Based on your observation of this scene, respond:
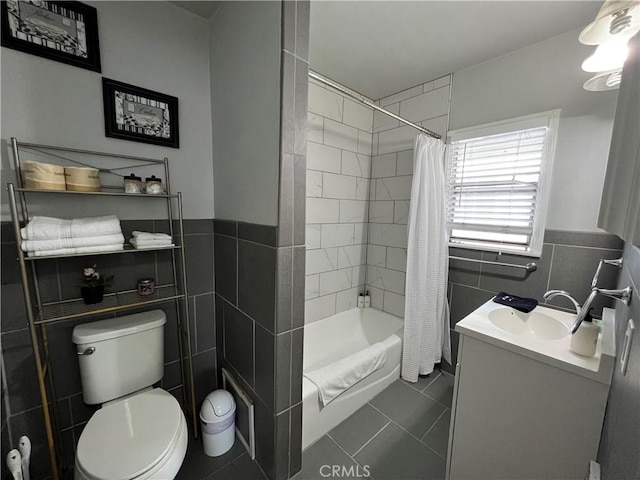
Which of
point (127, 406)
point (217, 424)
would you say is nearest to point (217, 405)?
point (217, 424)

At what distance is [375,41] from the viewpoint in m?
1.72

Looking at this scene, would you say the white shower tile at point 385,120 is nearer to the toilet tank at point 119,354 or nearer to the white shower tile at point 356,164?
the white shower tile at point 356,164

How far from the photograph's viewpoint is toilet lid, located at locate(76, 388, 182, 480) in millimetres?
951

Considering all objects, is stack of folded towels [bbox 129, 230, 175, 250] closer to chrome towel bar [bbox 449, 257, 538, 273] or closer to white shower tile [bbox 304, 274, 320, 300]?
white shower tile [bbox 304, 274, 320, 300]

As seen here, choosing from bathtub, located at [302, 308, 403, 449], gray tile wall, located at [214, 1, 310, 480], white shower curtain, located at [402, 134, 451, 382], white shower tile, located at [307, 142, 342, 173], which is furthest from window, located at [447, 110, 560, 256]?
gray tile wall, located at [214, 1, 310, 480]

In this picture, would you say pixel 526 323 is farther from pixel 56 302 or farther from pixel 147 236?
pixel 56 302

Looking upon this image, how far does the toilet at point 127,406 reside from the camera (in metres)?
0.97

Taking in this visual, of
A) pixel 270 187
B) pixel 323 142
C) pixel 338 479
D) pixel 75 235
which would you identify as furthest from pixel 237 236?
pixel 338 479

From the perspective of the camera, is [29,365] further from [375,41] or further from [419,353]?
[375,41]

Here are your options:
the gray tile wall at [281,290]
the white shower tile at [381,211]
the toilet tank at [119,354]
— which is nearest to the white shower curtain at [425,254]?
the white shower tile at [381,211]

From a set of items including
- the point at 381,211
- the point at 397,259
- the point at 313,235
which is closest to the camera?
the point at 313,235

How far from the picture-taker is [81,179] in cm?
114

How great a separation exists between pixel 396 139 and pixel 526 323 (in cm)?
182

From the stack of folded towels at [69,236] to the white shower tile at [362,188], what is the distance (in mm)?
1997
